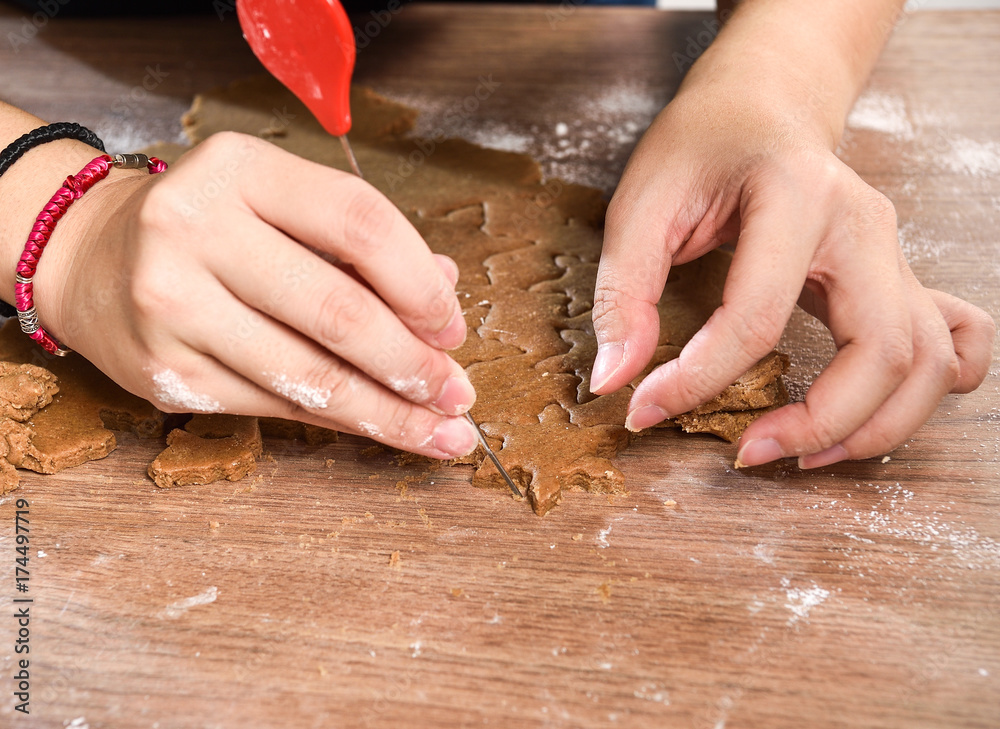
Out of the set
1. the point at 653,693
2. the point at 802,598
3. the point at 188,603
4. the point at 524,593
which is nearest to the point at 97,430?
the point at 188,603

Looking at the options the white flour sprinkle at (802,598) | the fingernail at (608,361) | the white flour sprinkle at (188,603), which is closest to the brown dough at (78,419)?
the white flour sprinkle at (188,603)

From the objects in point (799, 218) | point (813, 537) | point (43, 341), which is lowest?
point (813, 537)

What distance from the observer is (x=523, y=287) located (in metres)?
1.18

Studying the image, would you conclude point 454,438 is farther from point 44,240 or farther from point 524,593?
point 44,240

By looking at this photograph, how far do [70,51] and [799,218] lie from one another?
1930 mm

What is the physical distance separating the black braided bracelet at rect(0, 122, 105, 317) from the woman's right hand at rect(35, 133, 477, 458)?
0.89 ft

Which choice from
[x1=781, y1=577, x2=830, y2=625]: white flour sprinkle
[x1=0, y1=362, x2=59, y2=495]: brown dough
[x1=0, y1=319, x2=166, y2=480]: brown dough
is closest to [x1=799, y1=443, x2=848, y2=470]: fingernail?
[x1=781, y1=577, x2=830, y2=625]: white flour sprinkle

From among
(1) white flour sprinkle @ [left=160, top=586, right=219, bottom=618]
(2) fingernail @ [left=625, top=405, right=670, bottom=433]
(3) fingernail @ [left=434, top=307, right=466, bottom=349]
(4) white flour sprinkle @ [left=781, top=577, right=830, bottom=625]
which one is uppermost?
(3) fingernail @ [left=434, top=307, right=466, bottom=349]

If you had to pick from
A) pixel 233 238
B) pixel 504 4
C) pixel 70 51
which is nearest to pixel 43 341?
pixel 233 238

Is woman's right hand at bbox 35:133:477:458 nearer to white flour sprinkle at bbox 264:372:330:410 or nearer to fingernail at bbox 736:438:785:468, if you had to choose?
white flour sprinkle at bbox 264:372:330:410

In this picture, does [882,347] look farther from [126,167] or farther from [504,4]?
[504,4]

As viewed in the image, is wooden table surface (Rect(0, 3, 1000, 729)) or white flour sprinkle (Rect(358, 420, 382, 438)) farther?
white flour sprinkle (Rect(358, 420, 382, 438))

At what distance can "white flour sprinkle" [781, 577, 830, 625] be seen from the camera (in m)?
0.75

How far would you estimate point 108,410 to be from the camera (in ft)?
3.22
